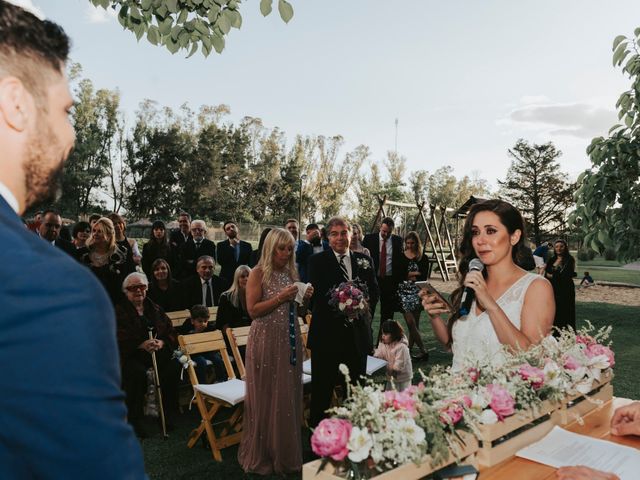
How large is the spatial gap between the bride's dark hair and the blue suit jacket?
2.63m

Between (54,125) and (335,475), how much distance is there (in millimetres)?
1299

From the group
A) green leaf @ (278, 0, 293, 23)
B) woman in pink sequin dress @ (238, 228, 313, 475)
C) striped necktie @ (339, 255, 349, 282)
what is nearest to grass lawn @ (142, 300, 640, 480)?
woman in pink sequin dress @ (238, 228, 313, 475)

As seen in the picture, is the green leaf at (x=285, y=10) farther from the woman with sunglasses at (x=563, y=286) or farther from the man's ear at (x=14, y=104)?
the woman with sunglasses at (x=563, y=286)

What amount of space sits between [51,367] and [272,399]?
4404 millimetres

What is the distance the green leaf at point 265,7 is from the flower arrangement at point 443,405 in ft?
9.35

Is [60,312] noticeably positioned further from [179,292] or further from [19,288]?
[179,292]

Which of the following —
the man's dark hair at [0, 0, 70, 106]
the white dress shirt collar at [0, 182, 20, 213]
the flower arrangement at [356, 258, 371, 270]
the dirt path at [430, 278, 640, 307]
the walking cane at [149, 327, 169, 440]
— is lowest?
the dirt path at [430, 278, 640, 307]

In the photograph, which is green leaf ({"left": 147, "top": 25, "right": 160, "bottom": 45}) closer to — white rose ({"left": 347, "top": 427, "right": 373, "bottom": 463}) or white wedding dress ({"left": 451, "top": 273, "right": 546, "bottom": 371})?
white wedding dress ({"left": 451, "top": 273, "right": 546, "bottom": 371})

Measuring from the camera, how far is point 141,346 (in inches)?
245

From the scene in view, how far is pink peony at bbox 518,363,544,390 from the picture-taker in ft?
7.39

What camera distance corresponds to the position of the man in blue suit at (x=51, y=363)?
754mm

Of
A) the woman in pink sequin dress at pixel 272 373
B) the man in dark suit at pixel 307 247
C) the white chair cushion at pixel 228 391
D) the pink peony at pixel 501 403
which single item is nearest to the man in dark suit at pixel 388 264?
the man in dark suit at pixel 307 247

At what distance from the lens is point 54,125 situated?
3.15 feet

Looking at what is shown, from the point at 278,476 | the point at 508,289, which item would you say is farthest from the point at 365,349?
the point at 508,289
